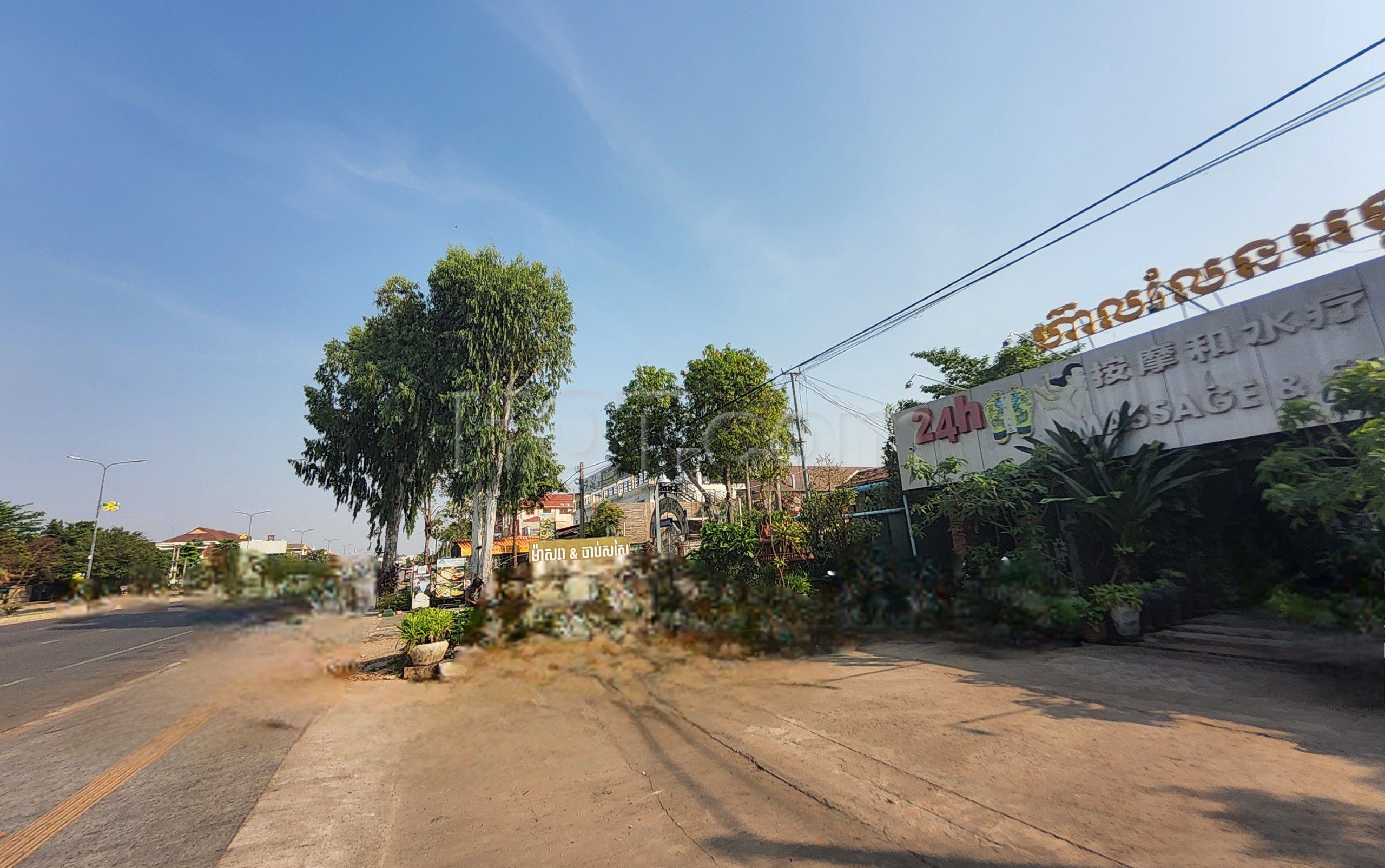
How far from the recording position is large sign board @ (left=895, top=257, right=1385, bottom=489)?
7336 millimetres

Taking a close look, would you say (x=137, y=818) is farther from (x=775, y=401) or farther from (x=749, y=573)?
(x=775, y=401)

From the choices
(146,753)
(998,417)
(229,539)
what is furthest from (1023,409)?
(229,539)

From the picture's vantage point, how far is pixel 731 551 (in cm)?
1259

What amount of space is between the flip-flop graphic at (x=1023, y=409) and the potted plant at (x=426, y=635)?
37.9 ft

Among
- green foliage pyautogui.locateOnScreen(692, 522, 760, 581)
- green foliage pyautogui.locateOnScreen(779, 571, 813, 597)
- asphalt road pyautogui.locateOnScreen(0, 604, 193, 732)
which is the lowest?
asphalt road pyautogui.locateOnScreen(0, 604, 193, 732)

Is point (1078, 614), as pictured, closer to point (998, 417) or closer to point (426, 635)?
point (998, 417)

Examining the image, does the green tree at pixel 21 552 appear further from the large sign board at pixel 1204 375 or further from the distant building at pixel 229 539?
the large sign board at pixel 1204 375

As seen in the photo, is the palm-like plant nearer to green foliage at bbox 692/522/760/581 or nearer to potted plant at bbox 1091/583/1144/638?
potted plant at bbox 1091/583/1144/638

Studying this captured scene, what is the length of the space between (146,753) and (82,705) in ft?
14.5

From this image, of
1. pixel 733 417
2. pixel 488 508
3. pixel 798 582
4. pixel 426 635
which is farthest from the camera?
pixel 733 417

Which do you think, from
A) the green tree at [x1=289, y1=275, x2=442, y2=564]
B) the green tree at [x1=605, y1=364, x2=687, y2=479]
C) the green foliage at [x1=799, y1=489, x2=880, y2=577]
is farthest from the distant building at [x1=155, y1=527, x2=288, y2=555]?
the green tree at [x1=605, y1=364, x2=687, y2=479]

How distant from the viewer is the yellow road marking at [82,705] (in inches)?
283

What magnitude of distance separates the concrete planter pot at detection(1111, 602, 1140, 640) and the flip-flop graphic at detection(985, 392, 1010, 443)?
12.1ft

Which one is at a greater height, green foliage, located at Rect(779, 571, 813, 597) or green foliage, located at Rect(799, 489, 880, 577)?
green foliage, located at Rect(799, 489, 880, 577)
